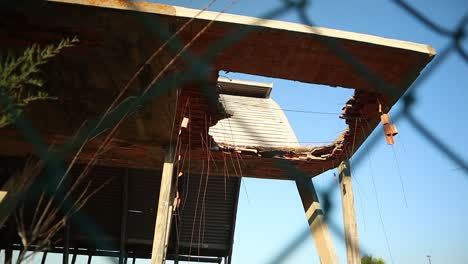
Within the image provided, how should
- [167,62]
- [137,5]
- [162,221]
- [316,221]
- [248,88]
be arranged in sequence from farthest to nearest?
[248,88] < [316,221] < [162,221] < [167,62] < [137,5]

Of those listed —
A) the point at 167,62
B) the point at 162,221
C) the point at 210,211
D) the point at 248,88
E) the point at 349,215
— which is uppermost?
the point at 248,88

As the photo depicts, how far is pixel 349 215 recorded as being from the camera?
6289 millimetres

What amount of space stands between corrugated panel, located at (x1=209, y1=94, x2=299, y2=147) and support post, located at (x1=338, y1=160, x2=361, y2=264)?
4.31ft

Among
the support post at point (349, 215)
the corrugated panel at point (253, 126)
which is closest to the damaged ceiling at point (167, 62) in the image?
the support post at point (349, 215)

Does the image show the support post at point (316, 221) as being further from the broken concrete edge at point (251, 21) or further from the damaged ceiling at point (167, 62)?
the broken concrete edge at point (251, 21)

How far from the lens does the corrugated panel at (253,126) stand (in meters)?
8.61

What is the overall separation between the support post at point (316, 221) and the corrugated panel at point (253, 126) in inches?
38.4

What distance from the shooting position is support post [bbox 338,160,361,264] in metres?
5.85

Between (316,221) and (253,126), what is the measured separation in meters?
3.72

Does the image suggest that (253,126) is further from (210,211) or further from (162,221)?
(162,221)

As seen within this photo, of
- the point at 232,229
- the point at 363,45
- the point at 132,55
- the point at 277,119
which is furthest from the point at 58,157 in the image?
the point at 232,229

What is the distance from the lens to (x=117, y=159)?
7020 mm

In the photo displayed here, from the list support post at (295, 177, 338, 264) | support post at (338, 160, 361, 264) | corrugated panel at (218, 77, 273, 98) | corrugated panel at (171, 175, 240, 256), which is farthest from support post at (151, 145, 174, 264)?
corrugated panel at (218, 77, 273, 98)

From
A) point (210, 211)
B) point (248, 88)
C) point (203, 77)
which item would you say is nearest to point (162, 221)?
point (203, 77)
